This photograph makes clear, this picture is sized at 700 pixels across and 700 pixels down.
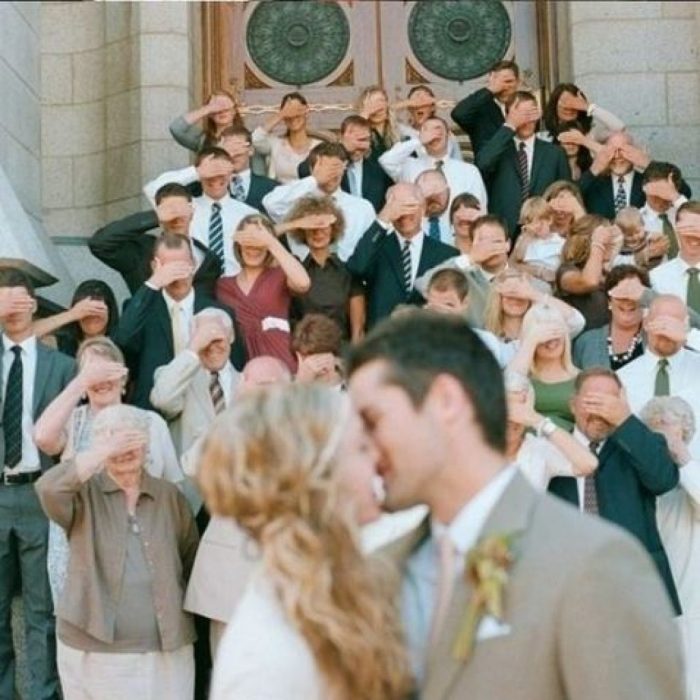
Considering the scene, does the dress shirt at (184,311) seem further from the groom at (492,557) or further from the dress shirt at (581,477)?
the groom at (492,557)

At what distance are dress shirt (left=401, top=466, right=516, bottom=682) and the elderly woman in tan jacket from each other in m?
3.45

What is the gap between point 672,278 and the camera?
882cm

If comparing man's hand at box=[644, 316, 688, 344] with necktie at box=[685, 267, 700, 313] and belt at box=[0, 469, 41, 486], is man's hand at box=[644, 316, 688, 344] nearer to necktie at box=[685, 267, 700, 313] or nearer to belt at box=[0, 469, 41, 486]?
necktie at box=[685, 267, 700, 313]

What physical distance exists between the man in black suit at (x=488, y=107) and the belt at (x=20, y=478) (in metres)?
4.30

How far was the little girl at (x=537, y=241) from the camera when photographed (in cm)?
906

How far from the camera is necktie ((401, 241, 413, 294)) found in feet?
28.6

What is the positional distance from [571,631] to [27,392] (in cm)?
502

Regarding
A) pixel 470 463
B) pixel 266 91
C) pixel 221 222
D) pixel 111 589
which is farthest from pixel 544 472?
pixel 266 91

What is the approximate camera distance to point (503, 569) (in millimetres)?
2918

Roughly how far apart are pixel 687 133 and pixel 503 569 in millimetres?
10297

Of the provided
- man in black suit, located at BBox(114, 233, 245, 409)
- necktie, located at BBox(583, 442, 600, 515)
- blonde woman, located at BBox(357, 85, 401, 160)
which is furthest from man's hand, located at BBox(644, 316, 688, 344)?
blonde woman, located at BBox(357, 85, 401, 160)

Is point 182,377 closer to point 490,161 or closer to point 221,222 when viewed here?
point 221,222

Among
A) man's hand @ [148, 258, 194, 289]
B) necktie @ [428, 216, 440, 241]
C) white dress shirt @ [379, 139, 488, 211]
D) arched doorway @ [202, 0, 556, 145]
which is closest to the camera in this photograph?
man's hand @ [148, 258, 194, 289]

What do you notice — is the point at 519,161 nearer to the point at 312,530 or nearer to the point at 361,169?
the point at 361,169
